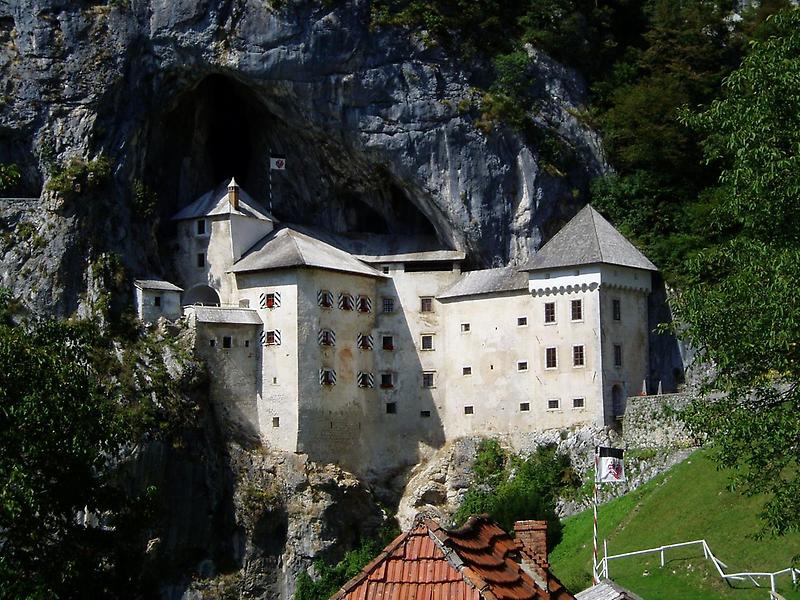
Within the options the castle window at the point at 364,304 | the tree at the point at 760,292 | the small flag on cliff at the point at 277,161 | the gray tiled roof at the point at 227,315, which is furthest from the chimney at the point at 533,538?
the small flag on cliff at the point at 277,161

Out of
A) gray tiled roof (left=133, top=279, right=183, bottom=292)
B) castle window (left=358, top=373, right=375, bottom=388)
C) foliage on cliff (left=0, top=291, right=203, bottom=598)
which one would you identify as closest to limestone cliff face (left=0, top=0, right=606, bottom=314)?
gray tiled roof (left=133, top=279, right=183, bottom=292)

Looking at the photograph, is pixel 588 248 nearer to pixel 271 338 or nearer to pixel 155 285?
pixel 271 338

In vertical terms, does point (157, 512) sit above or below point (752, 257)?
below

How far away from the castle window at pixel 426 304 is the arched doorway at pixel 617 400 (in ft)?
34.1

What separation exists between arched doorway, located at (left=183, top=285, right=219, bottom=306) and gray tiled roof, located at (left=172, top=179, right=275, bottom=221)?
3.62m

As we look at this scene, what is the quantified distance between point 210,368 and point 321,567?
1055 cm

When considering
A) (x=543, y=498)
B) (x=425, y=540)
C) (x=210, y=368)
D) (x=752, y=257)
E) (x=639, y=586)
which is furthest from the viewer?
(x=210, y=368)

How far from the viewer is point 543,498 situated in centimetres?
6688

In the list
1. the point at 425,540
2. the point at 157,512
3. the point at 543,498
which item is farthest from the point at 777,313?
the point at 543,498

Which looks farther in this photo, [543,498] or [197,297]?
[197,297]

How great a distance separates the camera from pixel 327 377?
236 ft

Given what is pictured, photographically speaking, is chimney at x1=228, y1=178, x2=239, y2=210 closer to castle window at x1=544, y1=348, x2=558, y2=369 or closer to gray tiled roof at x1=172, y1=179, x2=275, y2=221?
gray tiled roof at x1=172, y1=179, x2=275, y2=221

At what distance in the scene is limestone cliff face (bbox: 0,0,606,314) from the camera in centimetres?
7300

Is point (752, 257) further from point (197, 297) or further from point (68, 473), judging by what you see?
point (197, 297)
